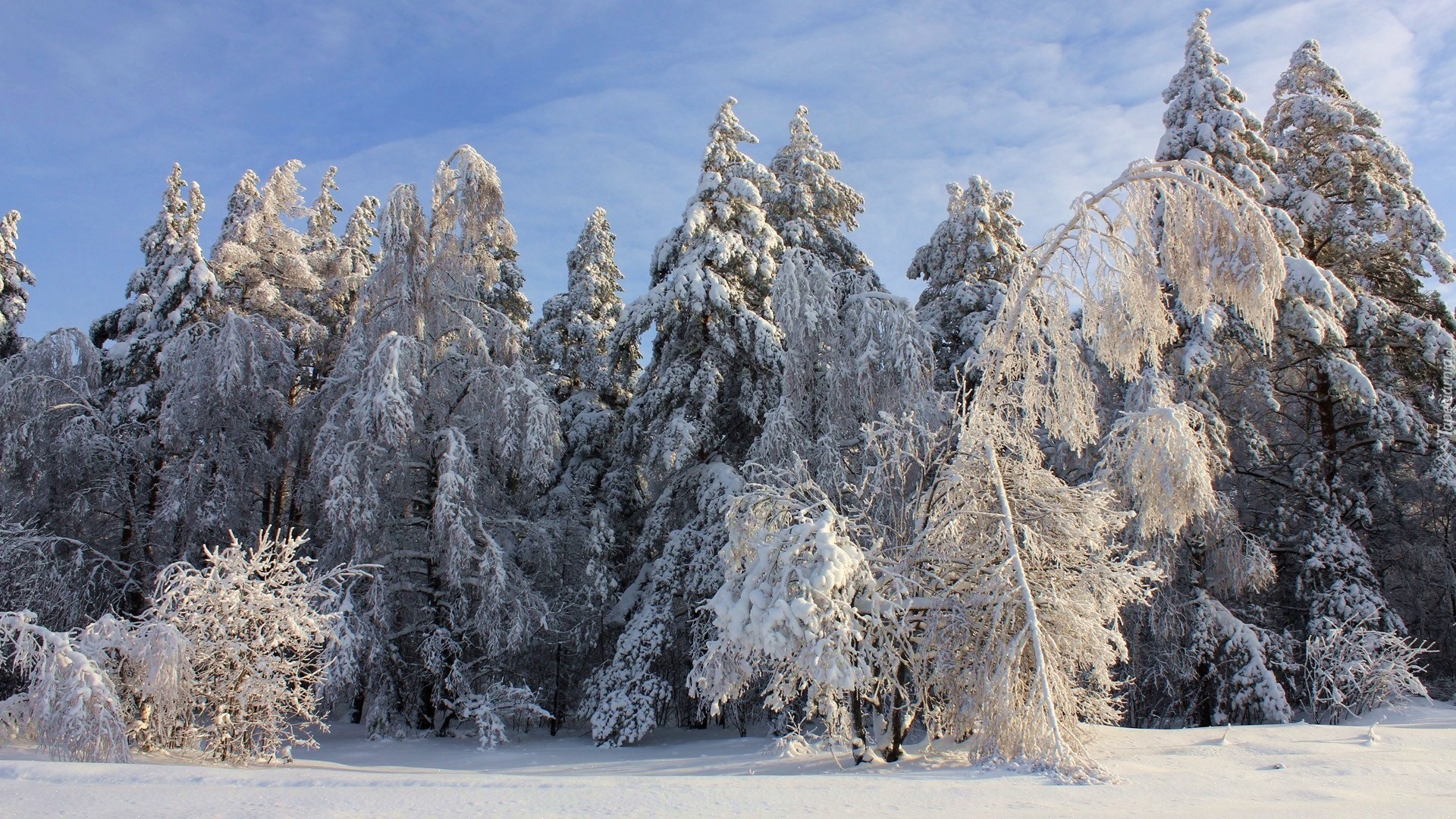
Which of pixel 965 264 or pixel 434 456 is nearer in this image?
pixel 434 456

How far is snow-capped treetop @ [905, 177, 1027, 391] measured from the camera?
18408 millimetres

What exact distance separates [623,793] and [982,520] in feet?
14.9

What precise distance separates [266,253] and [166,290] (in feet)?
7.85

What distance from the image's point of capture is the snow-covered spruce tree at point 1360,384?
15.6 metres

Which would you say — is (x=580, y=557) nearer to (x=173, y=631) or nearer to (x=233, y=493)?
(x=233, y=493)

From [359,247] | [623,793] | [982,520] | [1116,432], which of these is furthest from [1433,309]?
[359,247]

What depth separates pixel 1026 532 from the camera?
783 cm

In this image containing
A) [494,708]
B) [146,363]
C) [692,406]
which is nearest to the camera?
[494,708]

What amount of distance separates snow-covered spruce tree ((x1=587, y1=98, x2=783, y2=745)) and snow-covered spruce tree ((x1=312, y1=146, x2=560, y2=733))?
2.11m

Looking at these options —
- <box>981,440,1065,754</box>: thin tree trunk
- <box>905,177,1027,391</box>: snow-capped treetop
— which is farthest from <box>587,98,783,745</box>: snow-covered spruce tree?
<box>981,440,1065,754</box>: thin tree trunk

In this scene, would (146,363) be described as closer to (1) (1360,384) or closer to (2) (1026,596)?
(2) (1026,596)

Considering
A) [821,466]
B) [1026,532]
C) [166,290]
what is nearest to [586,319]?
[166,290]

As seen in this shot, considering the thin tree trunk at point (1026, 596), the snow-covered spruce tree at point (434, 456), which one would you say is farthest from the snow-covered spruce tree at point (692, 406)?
the thin tree trunk at point (1026, 596)

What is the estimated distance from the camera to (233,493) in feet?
55.0
